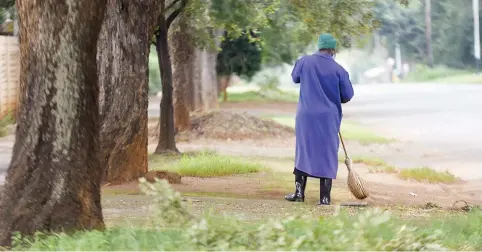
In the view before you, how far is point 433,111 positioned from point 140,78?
22.9 metres

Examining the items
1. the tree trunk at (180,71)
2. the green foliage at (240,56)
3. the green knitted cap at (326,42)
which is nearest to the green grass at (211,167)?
the green knitted cap at (326,42)

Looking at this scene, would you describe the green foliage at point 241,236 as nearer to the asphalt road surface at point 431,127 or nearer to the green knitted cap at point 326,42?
the green knitted cap at point 326,42

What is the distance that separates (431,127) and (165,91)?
38.2ft

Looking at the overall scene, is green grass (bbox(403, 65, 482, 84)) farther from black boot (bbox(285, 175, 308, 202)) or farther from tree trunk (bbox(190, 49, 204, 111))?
black boot (bbox(285, 175, 308, 202))

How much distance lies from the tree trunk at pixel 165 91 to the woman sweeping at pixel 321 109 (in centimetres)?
754

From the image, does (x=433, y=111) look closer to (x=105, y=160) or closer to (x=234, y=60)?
(x=234, y=60)

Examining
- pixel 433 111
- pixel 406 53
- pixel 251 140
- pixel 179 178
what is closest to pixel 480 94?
pixel 433 111

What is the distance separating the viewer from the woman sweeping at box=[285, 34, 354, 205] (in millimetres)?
11109

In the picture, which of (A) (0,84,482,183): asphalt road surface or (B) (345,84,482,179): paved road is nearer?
(A) (0,84,482,183): asphalt road surface

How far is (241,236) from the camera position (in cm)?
616

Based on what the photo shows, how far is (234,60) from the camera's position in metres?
38.4

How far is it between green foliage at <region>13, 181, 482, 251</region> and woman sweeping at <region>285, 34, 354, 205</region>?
397cm

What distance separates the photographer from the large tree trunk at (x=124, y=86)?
44.0 feet

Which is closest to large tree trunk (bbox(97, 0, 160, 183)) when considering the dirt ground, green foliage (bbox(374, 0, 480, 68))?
the dirt ground
